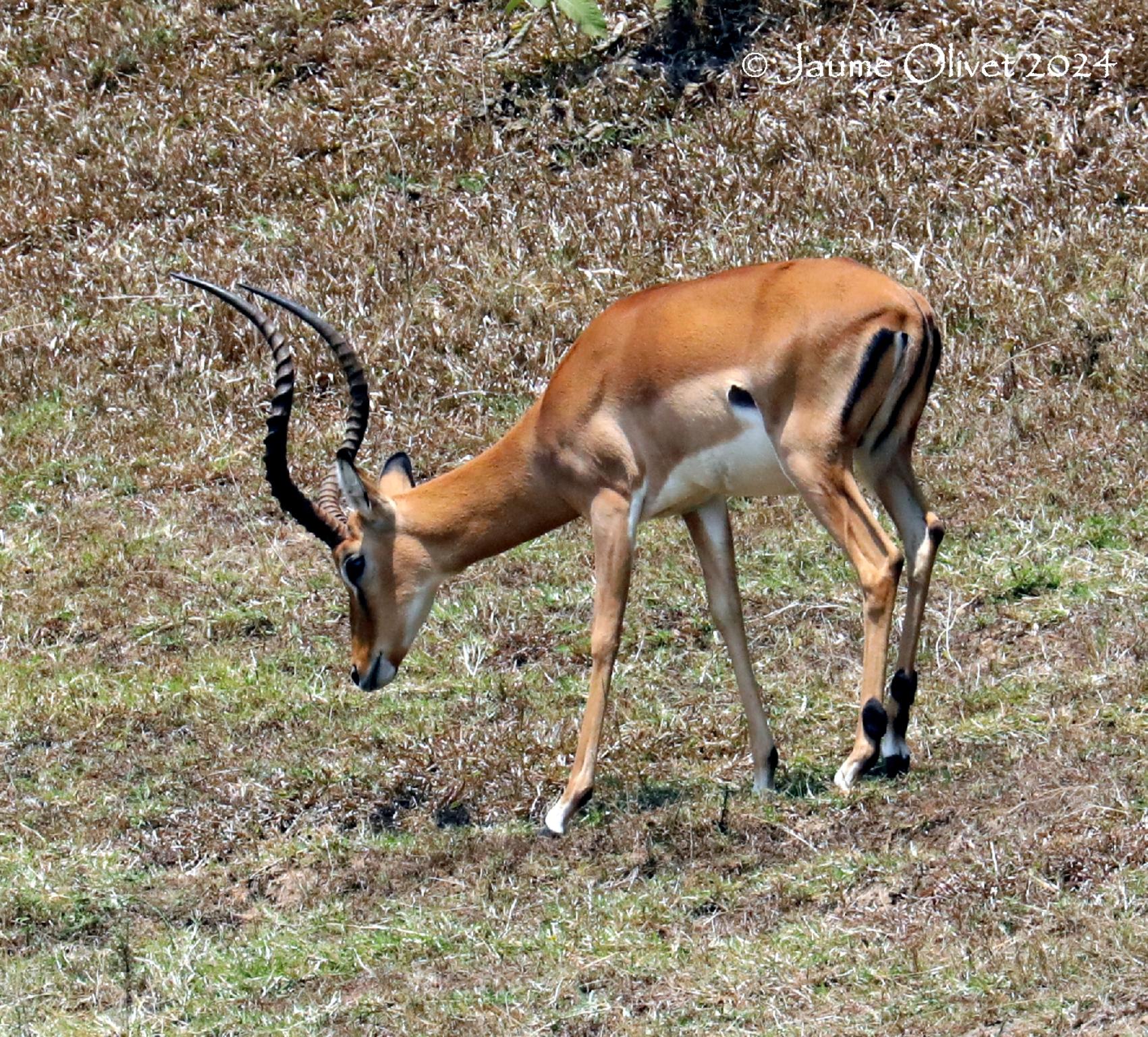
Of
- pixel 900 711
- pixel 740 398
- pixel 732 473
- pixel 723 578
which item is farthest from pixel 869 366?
pixel 900 711

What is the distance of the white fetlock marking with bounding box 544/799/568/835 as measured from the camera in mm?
7055

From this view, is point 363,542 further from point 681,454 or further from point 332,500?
point 681,454

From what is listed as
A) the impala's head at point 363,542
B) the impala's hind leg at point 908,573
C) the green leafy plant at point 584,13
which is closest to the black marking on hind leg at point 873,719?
the impala's hind leg at point 908,573

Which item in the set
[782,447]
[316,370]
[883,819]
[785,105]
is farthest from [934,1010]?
[785,105]

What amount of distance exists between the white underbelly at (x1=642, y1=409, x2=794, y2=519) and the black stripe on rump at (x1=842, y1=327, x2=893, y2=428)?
34 centimetres

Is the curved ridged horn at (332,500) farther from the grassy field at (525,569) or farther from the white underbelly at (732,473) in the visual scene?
the white underbelly at (732,473)

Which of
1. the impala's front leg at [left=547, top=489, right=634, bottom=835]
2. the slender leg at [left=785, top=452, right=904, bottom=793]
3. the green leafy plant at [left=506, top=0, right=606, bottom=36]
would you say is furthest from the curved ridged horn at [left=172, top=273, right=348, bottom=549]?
the green leafy plant at [left=506, top=0, right=606, bottom=36]

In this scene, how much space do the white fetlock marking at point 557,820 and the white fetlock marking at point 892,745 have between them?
1211mm

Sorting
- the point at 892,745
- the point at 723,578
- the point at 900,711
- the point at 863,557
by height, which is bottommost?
the point at 892,745

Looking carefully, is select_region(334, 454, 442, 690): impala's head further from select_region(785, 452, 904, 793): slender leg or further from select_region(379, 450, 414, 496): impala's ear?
select_region(785, 452, 904, 793): slender leg

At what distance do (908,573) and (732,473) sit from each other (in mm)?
794

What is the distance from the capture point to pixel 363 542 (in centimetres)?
784

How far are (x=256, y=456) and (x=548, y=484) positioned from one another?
4149 millimetres

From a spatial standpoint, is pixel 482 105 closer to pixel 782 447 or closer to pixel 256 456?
pixel 256 456
